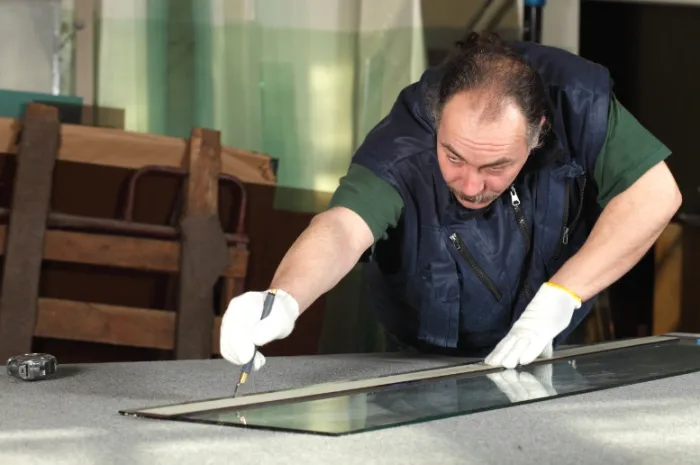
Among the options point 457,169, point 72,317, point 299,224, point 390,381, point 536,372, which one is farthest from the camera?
point 299,224

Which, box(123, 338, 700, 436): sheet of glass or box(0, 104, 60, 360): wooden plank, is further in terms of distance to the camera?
box(0, 104, 60, 360): wooden plank

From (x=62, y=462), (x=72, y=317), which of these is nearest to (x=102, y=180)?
(x=72, y=317)

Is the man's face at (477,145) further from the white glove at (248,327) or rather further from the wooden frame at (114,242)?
the wooden frame at (114,242)

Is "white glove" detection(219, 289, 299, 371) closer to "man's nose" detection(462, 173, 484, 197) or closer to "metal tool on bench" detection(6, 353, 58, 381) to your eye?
"metal tool on bench" detection(6, 353, 58, 381)

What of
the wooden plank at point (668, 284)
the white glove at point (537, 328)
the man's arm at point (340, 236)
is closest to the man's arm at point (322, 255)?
the man's arm at point (340, 236)

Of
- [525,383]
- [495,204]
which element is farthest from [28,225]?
[525,383]

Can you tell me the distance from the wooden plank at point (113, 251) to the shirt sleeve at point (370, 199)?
0.95 m

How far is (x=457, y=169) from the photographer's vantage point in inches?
60.0

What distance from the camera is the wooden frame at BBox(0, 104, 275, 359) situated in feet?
7.66

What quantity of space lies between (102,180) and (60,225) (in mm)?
155

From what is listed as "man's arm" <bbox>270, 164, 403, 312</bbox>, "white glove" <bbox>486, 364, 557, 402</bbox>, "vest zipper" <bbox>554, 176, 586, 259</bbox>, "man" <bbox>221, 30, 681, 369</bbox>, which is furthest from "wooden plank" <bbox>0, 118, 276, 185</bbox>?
"white glove" <bbox>486, 364, 557, 402</bbox>

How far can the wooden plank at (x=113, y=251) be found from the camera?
2.39 m

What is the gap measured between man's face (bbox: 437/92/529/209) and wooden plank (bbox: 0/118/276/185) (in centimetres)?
108

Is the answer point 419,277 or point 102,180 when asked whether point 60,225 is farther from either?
point 419,277
